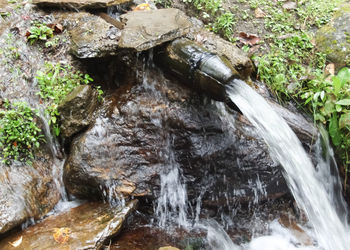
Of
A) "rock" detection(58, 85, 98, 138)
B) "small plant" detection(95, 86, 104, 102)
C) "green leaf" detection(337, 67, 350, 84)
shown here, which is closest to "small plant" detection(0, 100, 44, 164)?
"rock" detection(58, 85, 98, 138)

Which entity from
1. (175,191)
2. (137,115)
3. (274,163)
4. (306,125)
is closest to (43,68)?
(137,115)

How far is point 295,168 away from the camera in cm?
359

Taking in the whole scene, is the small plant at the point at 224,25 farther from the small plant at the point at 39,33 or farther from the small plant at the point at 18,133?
the small plant at the point at 18,133

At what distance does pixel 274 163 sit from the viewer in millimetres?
3756

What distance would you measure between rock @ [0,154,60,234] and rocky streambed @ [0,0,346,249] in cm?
1

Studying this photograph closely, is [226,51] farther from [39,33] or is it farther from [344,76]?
[39,33]

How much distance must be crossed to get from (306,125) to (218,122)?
1242 mm

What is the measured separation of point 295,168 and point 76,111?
9.25 feet

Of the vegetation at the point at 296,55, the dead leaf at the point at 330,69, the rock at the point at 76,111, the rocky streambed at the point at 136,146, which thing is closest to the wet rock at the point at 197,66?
the rocky streambed at the point at 136,146

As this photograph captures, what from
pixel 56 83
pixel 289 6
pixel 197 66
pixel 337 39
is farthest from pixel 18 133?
pixel 289 6

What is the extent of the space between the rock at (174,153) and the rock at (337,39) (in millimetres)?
2159

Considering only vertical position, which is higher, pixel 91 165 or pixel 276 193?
pixel 91 165

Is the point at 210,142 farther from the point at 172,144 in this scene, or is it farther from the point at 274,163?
the point at 274,163

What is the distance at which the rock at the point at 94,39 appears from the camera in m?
3.99
